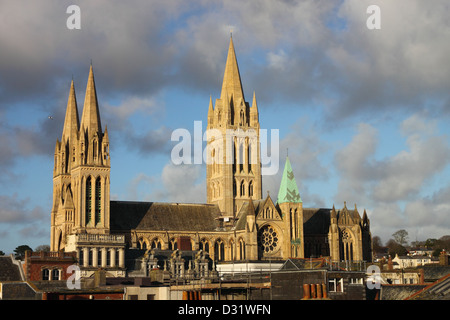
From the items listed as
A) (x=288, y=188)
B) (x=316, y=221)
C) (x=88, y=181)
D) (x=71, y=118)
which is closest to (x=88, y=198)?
(x=88, y=181)

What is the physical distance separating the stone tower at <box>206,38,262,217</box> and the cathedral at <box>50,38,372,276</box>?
172 millimetres

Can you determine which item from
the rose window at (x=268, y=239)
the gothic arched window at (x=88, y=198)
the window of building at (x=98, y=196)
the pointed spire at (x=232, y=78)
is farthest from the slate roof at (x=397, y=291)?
the pointed spire at (x=232, y=78)

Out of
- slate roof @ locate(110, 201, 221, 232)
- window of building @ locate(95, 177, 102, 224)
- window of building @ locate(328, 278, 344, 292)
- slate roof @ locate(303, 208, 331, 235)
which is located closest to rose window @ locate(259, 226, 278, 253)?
slate roof @ locate(110, 201, 221, 232)

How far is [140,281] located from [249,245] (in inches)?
2176

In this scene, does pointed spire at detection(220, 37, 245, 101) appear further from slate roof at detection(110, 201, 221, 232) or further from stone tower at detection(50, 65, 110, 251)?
stone tower at detection(50, 65, 110, 251)

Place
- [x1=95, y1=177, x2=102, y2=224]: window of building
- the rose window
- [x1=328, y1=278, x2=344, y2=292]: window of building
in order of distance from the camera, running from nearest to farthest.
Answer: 1. [x1=328, y1=278, x2=344, y2=292]: window of building
2. [x1=95, y1=177, x2=102, y2=224]: window of building
3. the rose window

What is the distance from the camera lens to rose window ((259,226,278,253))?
139125 mm

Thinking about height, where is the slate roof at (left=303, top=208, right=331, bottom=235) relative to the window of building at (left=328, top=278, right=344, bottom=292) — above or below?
above

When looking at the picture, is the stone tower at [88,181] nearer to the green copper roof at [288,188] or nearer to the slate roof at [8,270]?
the green copper roof at [288,188]

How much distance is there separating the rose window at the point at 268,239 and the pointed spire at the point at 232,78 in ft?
87.1

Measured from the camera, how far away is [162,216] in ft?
472

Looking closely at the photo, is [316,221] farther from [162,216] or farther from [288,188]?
[162,216]
